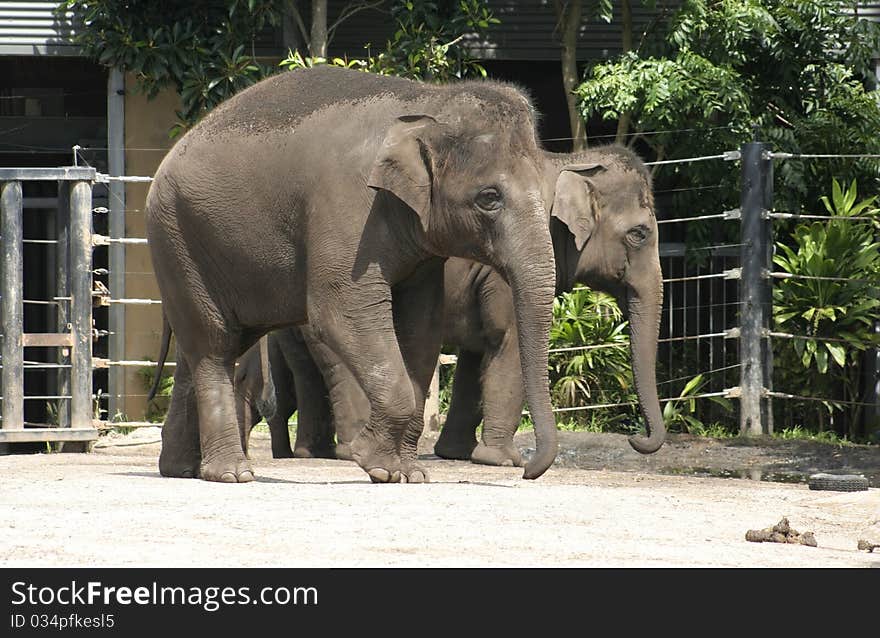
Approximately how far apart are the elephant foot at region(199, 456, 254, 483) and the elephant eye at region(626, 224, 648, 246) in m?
2.93

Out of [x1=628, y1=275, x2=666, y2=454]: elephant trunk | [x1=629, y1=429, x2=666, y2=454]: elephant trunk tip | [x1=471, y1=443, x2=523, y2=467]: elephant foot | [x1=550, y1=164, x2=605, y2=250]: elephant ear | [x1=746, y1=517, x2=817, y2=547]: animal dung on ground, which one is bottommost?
[x1=471, y1=443, x2=523, y2=467]: elephant foot

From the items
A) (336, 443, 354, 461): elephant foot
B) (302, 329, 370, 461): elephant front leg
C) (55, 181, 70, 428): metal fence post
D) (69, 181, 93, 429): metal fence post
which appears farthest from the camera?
(55, 181, 70, 428): metal fence post

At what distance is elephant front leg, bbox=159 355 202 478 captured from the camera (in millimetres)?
9359

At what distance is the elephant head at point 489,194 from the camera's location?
807cm

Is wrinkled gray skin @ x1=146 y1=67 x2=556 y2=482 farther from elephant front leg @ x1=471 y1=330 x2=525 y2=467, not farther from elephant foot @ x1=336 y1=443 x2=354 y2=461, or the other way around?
elephant front leg @ x1=471 y1=330 x2=525 y2=467

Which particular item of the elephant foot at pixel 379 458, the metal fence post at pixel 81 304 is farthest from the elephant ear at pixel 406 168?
the metal fence post at pixel 81 304

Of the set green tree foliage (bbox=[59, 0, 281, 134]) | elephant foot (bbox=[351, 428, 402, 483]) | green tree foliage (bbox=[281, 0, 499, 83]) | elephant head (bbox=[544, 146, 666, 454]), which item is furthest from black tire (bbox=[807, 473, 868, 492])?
green tree foliage (bbox=[59, 0, 281, 134])

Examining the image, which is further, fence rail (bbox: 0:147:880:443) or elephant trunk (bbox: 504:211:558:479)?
fence rail (bbox: 0:147:880:443)

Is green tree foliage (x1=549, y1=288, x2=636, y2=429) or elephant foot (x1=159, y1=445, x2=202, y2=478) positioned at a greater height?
green tree foliage (x1=549, y1=288, x2=636, y2=429)

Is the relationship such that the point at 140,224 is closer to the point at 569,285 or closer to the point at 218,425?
the point at 569,285

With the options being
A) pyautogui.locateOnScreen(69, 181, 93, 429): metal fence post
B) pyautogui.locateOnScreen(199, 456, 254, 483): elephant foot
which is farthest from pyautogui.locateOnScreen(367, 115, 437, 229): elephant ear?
pyautogui.locateOnScreen(69, 181, 93, 429): metal fence post

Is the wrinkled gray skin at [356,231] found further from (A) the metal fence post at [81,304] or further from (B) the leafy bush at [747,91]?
(B) the leafy bush at [747,91]

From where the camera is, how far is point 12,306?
39.8 feet

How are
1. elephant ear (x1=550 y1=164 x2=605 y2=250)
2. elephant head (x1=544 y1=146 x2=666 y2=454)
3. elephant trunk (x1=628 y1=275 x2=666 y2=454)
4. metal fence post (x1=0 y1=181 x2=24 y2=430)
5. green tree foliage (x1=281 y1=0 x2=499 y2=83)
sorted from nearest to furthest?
elephant trunk (x1=628 y1=275 x2=666 y2=454) < elephant ear (x1=550 y1=164 x2=605 y2=250) < elephant head (x1=544 y1=146 x2=666 y2=454) < metal fence post (x1=0 y1=181 x2=24 y2=430) < green tree foliage (x1=281 y1=0 x2=499 y2=83)
